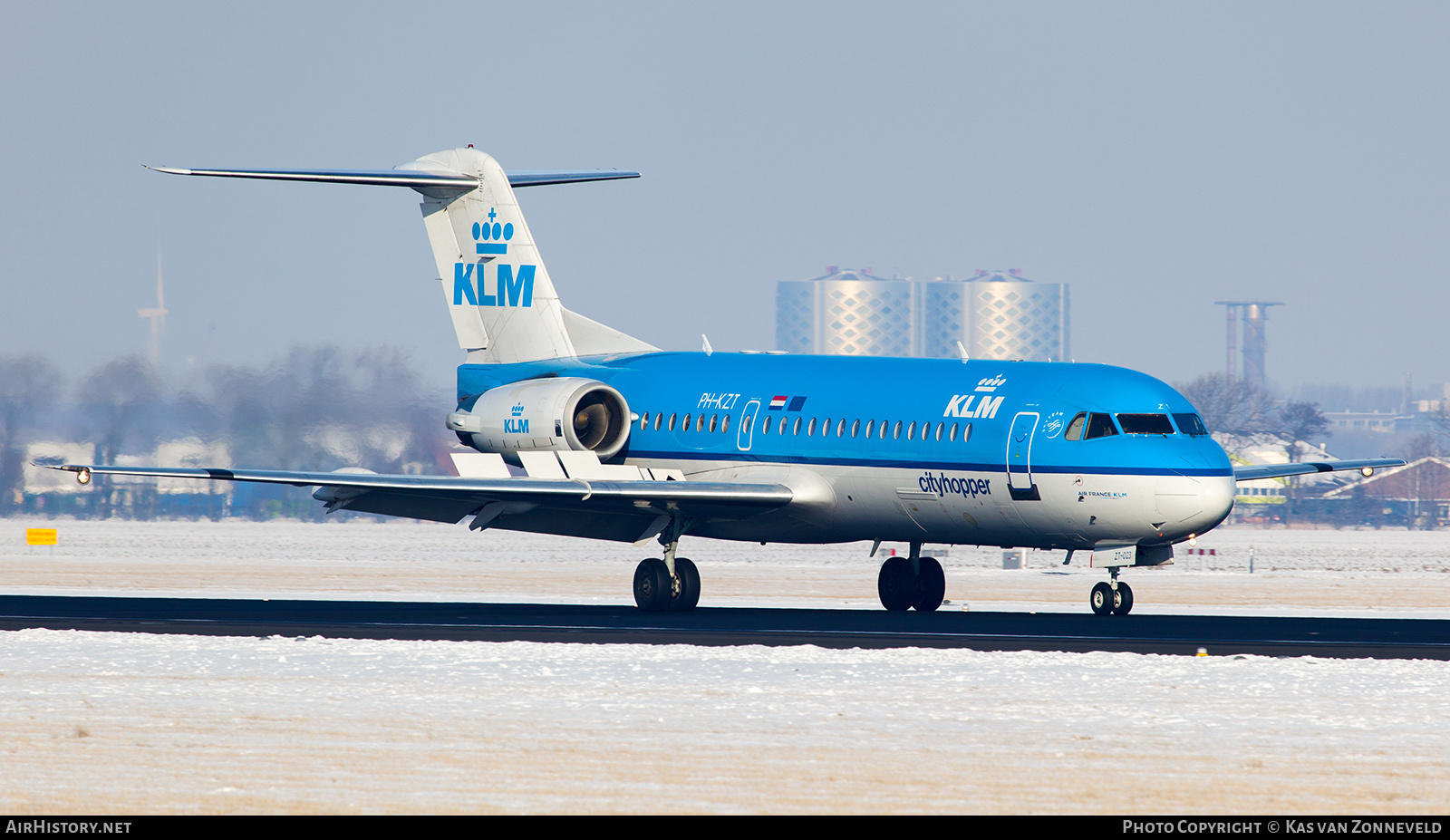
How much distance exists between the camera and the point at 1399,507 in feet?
369

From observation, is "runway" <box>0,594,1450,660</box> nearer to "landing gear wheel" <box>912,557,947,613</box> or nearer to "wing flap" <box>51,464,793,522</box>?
"landing gear wheel" <box>912,557,947,613</box>

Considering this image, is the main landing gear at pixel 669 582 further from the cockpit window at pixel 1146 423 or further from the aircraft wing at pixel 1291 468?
the aircraft wing at pixel 1291 468

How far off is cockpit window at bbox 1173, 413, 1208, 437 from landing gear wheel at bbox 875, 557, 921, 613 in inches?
219

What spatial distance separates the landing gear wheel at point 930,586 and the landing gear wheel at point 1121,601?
4394 mm

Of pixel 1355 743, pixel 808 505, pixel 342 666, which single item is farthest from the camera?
pixel 808 505

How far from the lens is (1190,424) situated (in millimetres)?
28125

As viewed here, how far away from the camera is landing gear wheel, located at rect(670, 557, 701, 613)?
30969 mm

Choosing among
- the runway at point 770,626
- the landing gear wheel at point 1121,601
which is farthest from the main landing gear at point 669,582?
the landing gear wheel at point 1121,601

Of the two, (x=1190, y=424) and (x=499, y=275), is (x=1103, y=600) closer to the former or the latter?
(x=1190, y=424)

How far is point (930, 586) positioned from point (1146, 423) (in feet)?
17.9

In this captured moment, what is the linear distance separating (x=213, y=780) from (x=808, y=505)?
18.8m
